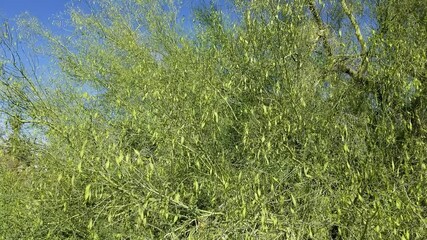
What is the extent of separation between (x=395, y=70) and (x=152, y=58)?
3.74m

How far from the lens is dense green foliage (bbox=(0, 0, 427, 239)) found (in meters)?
2.87

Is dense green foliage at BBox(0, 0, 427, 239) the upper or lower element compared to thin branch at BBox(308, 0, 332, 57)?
lower

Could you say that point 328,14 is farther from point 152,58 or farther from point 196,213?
point 196,213

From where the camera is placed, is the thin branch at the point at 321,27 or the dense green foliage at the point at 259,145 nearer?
the dense green foliage at the point at 259,145

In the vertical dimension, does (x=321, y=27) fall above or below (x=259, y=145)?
above

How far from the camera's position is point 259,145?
3.34 m

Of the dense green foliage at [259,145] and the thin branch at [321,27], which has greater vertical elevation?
the thin branch at [321,27]

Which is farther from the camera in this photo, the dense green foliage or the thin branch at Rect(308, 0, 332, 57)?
the thin branch at Rect(308, 0, 332, 57)

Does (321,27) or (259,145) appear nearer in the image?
(259,145)

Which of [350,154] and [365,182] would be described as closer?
[365,182]

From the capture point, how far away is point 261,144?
312 centimetres

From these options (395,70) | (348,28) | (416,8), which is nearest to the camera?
(395,70)

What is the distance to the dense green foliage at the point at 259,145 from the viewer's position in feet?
9.40

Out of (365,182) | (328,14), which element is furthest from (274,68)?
(328,14)
